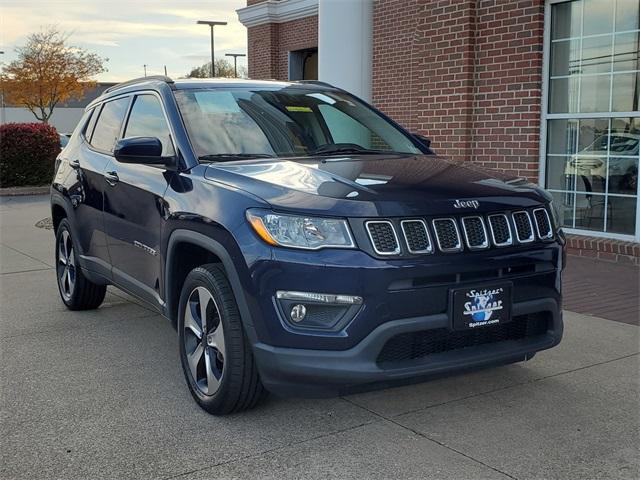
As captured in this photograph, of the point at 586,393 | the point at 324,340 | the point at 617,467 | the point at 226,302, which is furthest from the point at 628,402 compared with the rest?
the point at 226,302

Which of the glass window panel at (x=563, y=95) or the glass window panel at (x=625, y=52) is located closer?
the glass window panel at (x=625, y=52)

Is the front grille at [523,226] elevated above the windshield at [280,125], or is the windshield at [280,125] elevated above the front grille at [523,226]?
the windshield at [280,125]

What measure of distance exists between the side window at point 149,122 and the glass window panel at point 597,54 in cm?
548

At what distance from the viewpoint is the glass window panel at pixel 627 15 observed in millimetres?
7941

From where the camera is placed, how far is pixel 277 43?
61.0 feet

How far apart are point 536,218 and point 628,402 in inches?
47.5

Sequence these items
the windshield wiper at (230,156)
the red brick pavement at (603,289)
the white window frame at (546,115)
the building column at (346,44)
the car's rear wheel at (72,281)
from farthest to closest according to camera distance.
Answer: the building column at (346,44)
the white window frame at (546,115)
the car's rear wheel at (72,281)
the red brick pavement at (603,289)
the windshield wiper at (230,156)

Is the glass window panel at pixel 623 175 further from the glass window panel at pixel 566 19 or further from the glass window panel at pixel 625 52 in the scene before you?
the glass window panel at pixel 566 19

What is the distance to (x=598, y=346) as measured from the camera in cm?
524

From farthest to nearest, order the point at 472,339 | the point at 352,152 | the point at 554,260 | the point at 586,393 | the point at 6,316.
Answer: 1. the point at 6,316
2. the point at 352,152
3. the point at 586,393
4. the point at 554,260
5. the point at 472,339

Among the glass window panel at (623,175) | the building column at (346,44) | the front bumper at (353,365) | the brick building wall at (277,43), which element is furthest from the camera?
the brick building wall at (277,43)

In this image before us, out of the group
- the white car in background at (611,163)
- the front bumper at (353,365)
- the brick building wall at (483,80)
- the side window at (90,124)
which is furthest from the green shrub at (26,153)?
the front bumper at (353,365)

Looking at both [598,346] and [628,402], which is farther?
[598,346]

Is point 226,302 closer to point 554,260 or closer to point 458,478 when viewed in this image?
point 458,478
